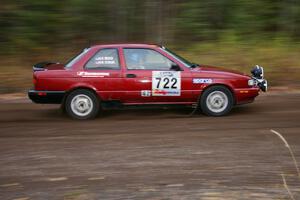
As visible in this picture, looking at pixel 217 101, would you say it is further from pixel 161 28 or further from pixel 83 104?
pixel 161 28

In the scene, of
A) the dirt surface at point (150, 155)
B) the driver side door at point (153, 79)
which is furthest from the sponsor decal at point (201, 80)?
the dirt surface at point (150, 155)

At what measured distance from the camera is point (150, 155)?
24.5 ft

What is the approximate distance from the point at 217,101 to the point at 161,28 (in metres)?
8.03

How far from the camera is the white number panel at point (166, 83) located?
33.6ft

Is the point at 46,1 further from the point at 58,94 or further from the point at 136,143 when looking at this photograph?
the point at 136,143

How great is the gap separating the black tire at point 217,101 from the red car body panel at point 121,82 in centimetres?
10

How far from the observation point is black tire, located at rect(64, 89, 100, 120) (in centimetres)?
1034

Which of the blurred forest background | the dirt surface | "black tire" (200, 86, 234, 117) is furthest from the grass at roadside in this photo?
"black tire" (200, 86, 234, 117)

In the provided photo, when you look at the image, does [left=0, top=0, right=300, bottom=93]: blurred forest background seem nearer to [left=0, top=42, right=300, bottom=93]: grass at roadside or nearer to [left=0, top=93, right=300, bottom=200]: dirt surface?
[left=0, top=42, right=300, bottom=93]: grass at roadside

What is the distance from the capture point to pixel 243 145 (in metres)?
7.96

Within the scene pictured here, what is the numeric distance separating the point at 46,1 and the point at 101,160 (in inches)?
441

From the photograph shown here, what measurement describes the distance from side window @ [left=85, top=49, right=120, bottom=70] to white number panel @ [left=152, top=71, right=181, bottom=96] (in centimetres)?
77

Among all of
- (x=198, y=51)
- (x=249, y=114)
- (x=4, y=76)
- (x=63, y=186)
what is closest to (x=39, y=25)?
(x=4, y=76)

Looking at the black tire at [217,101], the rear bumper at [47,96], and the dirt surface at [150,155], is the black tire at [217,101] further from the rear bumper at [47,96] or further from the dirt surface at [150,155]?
the rear bumper at [47,96]
